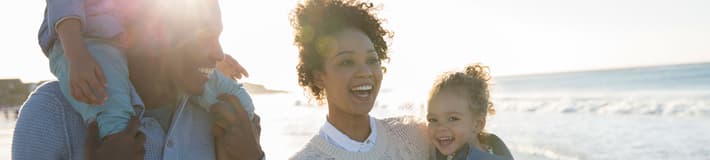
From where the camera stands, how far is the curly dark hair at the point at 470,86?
Answer: 4.29 meters

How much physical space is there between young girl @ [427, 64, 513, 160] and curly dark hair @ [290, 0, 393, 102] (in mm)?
529

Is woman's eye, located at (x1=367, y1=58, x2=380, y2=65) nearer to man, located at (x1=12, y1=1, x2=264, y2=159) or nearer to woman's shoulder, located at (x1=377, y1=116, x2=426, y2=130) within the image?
woman's shoulder, located at (x1=377, y1=116, x2=426, y2=130)

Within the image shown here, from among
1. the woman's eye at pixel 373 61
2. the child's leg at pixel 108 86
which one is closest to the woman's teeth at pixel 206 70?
the child's leg at pixel 108 86

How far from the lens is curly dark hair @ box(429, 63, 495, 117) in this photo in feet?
14.1

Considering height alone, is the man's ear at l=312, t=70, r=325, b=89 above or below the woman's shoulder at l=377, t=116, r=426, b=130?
above

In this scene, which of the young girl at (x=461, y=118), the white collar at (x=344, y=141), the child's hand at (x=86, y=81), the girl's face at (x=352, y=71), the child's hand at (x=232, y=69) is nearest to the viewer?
the child's hand at (x=86, y=81)

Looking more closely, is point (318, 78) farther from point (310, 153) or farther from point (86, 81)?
point (86, 81)

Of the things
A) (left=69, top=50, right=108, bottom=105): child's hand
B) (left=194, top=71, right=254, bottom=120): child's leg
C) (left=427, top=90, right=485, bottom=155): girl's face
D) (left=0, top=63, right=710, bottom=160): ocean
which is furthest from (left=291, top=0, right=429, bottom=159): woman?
(left=0, top=63, right=710, bottom=160): ocean

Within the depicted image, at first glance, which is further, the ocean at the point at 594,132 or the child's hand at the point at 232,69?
the ocean at the point at 594,132

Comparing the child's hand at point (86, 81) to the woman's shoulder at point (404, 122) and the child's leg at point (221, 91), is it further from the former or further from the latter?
the woman's shoulder at point (404, 122)

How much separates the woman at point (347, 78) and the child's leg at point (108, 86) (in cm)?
157

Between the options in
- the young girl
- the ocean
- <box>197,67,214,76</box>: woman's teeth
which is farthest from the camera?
the ocean

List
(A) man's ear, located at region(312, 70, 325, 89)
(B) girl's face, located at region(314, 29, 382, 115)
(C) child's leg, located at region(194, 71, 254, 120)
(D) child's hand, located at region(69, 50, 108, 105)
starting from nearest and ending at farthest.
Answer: (D) child's hand, located at region(69, 50, 108, 105) < (C) child's leg, located at region(194, 71, 254, 120) < (B) girl's face, located at region(314, 29, 382, 115) < (A) man's ear, located at region(312, 70, 325, 89)

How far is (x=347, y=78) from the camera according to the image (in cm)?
375
